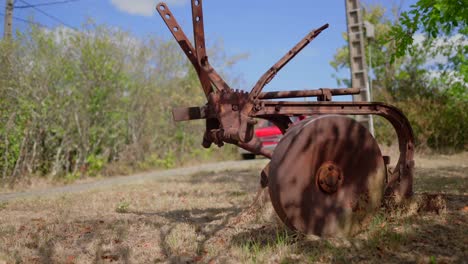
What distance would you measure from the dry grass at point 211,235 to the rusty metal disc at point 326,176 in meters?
0.20

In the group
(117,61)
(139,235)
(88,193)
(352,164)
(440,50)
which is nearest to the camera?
(352,164)

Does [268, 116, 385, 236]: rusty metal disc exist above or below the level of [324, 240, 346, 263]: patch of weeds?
above

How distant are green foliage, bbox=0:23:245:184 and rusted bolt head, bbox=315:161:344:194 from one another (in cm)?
871

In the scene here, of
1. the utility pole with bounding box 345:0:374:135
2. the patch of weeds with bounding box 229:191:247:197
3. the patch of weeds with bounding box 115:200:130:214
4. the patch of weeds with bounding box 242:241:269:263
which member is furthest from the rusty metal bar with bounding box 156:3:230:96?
the utility pole with bounding box 345:0:374:135

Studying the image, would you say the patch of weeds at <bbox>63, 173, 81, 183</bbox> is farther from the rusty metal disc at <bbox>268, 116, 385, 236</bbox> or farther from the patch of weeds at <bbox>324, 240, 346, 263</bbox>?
the patch of weeds at <bbox>324, 240, 346, 263</bbox>

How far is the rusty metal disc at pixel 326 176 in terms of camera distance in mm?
3590

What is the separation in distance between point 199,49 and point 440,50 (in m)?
20.0

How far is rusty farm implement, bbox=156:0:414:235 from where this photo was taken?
3.61 m

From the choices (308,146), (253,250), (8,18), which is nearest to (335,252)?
(253,250)

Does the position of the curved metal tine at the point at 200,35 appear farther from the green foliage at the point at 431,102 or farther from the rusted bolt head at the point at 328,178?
the green foliage at the point at 431,102

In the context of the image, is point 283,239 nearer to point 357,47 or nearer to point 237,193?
point 237,193

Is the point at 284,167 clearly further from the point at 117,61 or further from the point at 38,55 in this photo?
the point at 117,61

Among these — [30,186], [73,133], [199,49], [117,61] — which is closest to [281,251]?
[199,49]

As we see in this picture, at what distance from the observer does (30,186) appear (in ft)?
34.0
